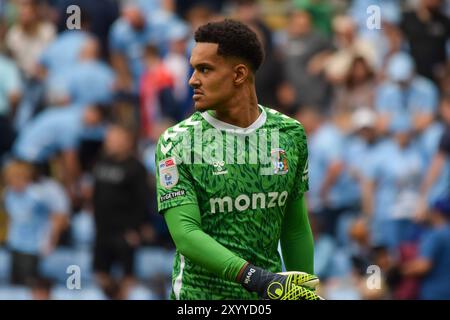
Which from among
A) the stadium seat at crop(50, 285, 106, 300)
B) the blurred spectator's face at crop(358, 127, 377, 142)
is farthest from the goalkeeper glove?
the blurred spectator's face at crop(358, 127, 377, 142)

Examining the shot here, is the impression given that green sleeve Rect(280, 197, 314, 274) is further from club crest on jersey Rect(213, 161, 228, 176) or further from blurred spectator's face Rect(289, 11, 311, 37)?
blurred spectator's face Rect(289, 11, 311, 37)

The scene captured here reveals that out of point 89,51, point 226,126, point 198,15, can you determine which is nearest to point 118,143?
point 89,51

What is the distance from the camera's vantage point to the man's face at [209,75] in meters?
6.57

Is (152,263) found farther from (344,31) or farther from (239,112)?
(239,112)

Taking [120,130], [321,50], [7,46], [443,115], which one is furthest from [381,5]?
[7,46]

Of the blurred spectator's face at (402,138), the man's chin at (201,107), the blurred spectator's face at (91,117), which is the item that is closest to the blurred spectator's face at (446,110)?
the blurred spectator's face at (402,138)

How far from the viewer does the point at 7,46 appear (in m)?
16.0

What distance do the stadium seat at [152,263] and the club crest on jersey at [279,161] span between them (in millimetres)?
7230

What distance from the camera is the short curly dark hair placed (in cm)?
656

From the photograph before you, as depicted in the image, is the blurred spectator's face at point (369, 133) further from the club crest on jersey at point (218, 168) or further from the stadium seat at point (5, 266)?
the club crest on jersey at point (218, 168)

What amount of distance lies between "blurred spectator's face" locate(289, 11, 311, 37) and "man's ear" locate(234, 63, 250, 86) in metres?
8.29

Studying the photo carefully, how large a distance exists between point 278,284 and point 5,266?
8.56 meters

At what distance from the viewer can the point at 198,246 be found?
6.44m

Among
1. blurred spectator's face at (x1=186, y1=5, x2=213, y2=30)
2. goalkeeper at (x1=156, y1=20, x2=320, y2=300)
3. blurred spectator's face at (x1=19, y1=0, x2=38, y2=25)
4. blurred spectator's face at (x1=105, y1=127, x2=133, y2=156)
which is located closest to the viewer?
goalkeeper at (x1=156, y1=20, x2=320, y2=300)
